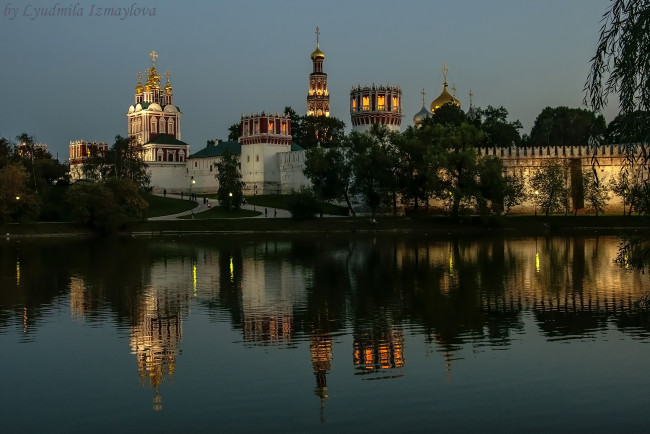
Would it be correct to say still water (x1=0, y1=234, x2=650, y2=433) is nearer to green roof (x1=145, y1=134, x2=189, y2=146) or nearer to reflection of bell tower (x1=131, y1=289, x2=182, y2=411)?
reflection of bell tower (x1=131, y1=289, x2=182, y2=411)

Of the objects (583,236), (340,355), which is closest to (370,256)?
(583,236)

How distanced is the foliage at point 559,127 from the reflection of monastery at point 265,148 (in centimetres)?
945

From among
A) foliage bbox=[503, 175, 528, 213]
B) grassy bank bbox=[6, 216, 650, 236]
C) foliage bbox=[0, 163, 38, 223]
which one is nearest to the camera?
foliage bbox=[0, 163, 38, 223]

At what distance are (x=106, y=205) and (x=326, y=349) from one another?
4446 cm

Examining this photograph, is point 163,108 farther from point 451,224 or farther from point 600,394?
point 600,394

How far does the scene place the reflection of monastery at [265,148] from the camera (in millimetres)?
74625

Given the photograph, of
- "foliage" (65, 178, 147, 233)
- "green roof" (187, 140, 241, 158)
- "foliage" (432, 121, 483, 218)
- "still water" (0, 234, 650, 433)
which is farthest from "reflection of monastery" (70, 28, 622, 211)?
"still water" (0, 234, 650, 433)

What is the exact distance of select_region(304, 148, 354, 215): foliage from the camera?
66.1 m

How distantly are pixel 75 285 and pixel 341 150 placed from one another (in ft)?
129

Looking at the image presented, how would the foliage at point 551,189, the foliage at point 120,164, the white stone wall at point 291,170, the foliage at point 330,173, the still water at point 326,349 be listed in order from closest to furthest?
the still water at point 326,349 < the foliage at point 551,189 < the foliage at point 330,173 < the foliage at point 120,164 < the white stone wall at point 291,170

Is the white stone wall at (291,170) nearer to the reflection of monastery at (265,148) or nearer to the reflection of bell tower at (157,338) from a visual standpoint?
the reflection of monastery at (265,148)

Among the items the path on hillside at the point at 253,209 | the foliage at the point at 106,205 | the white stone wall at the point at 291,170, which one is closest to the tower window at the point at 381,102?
the white stone wall at the point at 291,170

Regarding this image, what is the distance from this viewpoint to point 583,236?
178 feet

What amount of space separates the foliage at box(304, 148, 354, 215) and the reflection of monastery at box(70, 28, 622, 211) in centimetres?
1334
